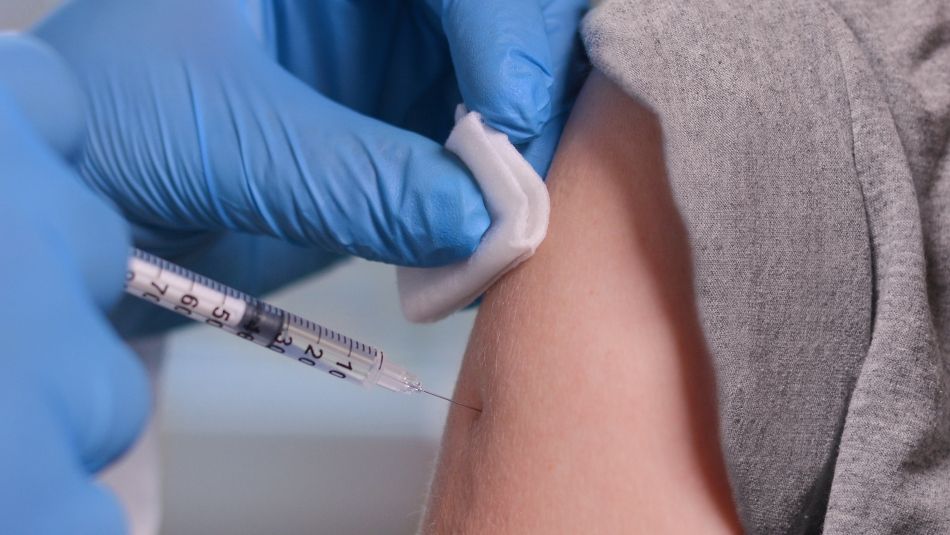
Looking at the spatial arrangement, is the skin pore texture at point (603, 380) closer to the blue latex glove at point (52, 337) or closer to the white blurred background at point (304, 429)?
the blue latex glove at point (52, 337)

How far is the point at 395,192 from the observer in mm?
879

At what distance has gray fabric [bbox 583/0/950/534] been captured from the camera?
2.15 ft

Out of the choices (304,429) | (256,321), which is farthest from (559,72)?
(304,429)

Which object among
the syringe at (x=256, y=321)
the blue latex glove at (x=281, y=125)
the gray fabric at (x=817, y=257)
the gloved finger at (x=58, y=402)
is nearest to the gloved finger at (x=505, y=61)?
the blue latex glove at (x=281, y=125)

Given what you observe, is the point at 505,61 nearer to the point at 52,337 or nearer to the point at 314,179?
the point at 314,179

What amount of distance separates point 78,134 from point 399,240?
0.35 metres

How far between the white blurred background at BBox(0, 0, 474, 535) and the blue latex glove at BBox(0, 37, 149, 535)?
1255mm

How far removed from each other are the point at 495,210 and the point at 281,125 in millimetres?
311

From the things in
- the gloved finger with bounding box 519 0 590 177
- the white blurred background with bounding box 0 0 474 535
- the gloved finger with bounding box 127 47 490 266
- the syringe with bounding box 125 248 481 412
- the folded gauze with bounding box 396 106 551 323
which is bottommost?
the white blurred background with bounding box 0 0 474 535

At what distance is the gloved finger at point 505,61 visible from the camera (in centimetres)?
81

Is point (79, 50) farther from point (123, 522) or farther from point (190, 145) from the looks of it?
point (123, 522)

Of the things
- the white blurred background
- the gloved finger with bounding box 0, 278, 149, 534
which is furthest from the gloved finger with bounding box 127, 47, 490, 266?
the white blurred background

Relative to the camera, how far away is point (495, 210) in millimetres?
817

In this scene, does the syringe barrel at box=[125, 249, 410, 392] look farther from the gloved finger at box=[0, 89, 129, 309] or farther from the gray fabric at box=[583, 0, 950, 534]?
the gray fabric at box=[583, 0, 950, 534]
